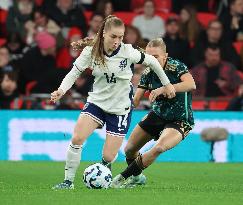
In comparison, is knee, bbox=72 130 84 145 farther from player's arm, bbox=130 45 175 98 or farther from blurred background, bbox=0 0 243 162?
blurred background, bbox=0 0 243 162

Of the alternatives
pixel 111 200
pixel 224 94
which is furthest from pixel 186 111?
pixel 224 94

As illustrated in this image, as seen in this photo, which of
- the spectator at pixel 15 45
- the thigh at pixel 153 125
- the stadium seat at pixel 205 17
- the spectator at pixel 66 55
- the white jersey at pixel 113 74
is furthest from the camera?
the stadium seat at pixel 205 17

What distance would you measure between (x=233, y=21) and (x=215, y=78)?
2060mm

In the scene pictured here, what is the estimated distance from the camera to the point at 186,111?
1059cm

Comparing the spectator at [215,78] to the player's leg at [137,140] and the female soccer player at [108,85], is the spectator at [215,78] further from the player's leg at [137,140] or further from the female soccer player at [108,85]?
the female soccer player at [108,85]

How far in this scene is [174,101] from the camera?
34.8ft

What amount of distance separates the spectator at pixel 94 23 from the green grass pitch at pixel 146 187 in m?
4.40

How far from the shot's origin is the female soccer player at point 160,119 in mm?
10164

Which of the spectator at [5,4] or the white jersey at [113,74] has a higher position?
the spectator at [5,4]

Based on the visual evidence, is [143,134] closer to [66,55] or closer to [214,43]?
[66,55]

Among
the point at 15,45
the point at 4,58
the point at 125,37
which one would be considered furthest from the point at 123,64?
the point at 15,45

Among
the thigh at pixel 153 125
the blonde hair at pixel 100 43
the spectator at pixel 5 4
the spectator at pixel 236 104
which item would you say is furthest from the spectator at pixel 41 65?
the blonde hair at pixel 100 43

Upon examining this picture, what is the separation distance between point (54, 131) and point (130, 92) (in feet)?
20.4

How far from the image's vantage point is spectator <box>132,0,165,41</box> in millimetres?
19000
